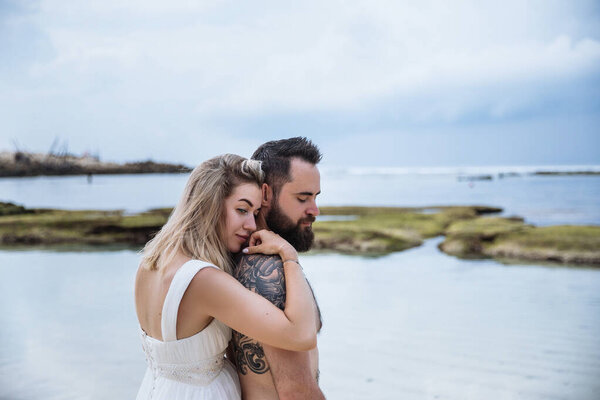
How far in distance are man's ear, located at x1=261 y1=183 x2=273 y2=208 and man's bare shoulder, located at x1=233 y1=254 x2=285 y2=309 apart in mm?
449

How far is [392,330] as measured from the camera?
15086 mm

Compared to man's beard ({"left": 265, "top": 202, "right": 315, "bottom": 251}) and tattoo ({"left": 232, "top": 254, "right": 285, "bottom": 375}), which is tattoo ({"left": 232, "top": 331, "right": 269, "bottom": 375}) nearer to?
tattoo ({"left": 232, "top": 254, "right": 285, "bottom": 375})

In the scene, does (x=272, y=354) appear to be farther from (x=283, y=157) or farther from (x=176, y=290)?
(x=283, y=157)

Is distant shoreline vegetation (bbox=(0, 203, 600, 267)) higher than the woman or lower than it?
lower

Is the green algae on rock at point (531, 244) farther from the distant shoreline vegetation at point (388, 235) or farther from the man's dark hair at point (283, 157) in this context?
the man's dark hair at point (283, 157)

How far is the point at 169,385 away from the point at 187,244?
30.7 inches

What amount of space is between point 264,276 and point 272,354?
40 cm

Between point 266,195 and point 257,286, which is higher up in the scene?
point 266,195

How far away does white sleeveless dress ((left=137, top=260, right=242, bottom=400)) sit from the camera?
2795mm

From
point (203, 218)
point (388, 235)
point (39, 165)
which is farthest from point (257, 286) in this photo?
point (39, 165)

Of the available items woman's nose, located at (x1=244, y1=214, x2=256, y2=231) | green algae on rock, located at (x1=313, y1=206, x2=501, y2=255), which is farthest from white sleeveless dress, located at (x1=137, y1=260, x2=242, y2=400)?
green algae on rock, located at (x1=313, y1=206, x2=501, y2=255)

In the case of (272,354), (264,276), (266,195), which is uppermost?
(266,195)

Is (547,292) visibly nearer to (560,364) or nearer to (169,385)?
(560,364)

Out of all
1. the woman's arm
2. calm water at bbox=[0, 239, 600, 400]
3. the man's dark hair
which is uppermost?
the man's dark hair
